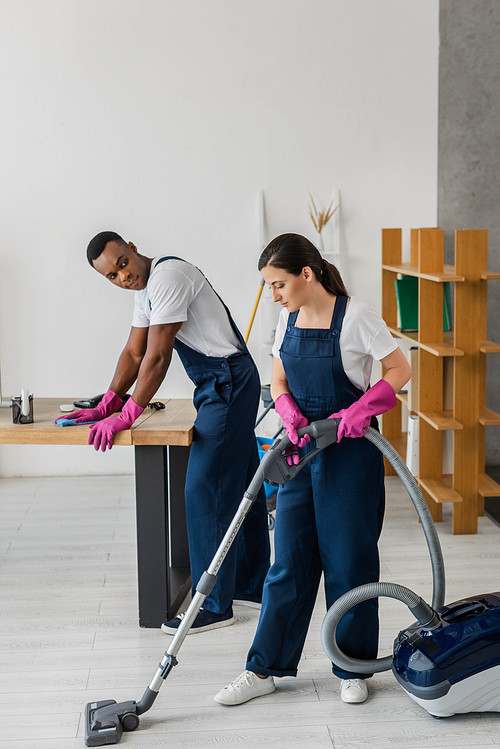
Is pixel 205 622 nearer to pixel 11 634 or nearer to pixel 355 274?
pixel 11 634

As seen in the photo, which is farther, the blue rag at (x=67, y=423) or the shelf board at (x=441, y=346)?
the shelf board at (x=441, y=346)

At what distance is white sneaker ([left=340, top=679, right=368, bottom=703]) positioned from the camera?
93.8 inches

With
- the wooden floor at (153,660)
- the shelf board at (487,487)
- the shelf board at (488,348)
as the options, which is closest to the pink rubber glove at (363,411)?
the wooden floor at (153,660)

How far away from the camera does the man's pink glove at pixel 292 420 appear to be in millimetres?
2219

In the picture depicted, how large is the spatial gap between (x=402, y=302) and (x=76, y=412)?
2.11m

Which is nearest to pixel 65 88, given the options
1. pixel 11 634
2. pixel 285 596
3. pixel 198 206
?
pixel 198 206

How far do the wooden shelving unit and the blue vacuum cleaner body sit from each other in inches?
60.8

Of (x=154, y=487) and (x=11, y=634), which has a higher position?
(x=154, y=487)

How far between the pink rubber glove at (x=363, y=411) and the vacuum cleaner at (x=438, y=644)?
6cm

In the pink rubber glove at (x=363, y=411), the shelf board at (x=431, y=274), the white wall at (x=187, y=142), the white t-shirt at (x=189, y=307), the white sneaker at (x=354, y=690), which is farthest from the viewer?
the white wall at (x=187, y=142)

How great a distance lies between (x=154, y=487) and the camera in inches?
114

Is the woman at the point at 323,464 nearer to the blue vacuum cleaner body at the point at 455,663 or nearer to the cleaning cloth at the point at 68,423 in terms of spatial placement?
the blue vacuum cleaner body at the point at 455,663

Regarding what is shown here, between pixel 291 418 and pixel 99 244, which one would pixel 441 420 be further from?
pixel 99 244

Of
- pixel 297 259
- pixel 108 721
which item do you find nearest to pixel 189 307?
pixel 297 259
